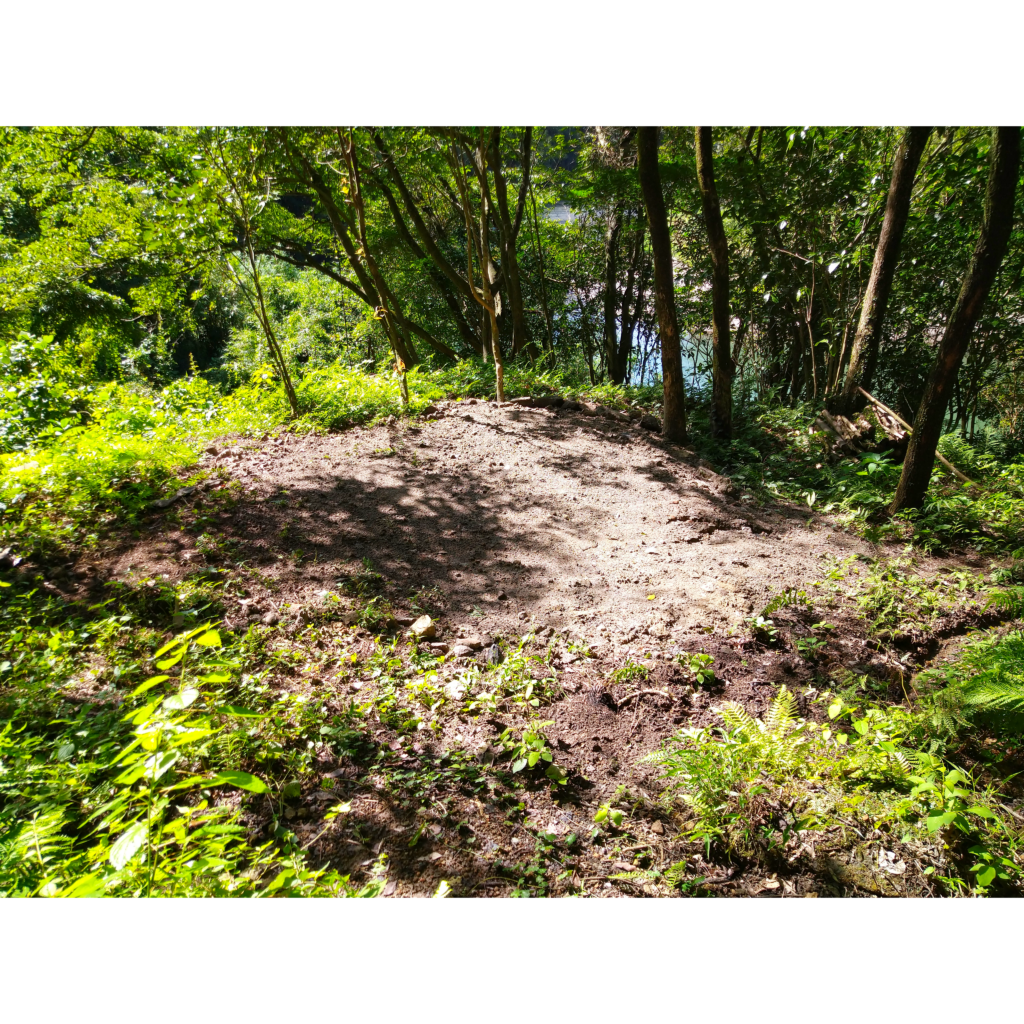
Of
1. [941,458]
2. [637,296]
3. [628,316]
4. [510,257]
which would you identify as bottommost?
[941,458]

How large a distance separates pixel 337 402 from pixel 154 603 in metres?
4.57

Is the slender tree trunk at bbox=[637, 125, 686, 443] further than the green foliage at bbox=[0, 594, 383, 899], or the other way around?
the slender tree trunk at bbox=[637, 125, 686, 443]

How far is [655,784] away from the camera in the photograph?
2203 millimetres

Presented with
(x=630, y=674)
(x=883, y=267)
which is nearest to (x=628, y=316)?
(x=883, y=267)

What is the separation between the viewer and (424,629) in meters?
3.20

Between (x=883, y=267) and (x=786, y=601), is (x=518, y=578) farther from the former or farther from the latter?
(x=883, y=267)

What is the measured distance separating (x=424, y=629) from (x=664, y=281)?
535 cm

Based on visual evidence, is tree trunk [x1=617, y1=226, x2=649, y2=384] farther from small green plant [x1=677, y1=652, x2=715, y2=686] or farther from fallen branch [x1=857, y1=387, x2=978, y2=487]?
small green plant [x1=677, y1=652, x2=715, y2=686]

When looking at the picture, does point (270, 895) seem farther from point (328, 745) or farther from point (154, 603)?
point (154, 603)

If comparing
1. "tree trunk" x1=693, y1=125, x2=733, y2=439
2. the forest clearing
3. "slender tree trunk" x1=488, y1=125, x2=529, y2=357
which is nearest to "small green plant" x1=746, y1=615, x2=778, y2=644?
the forest clearing

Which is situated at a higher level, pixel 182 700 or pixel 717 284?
pixel 717 284

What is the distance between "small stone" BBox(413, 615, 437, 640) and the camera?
318cm
